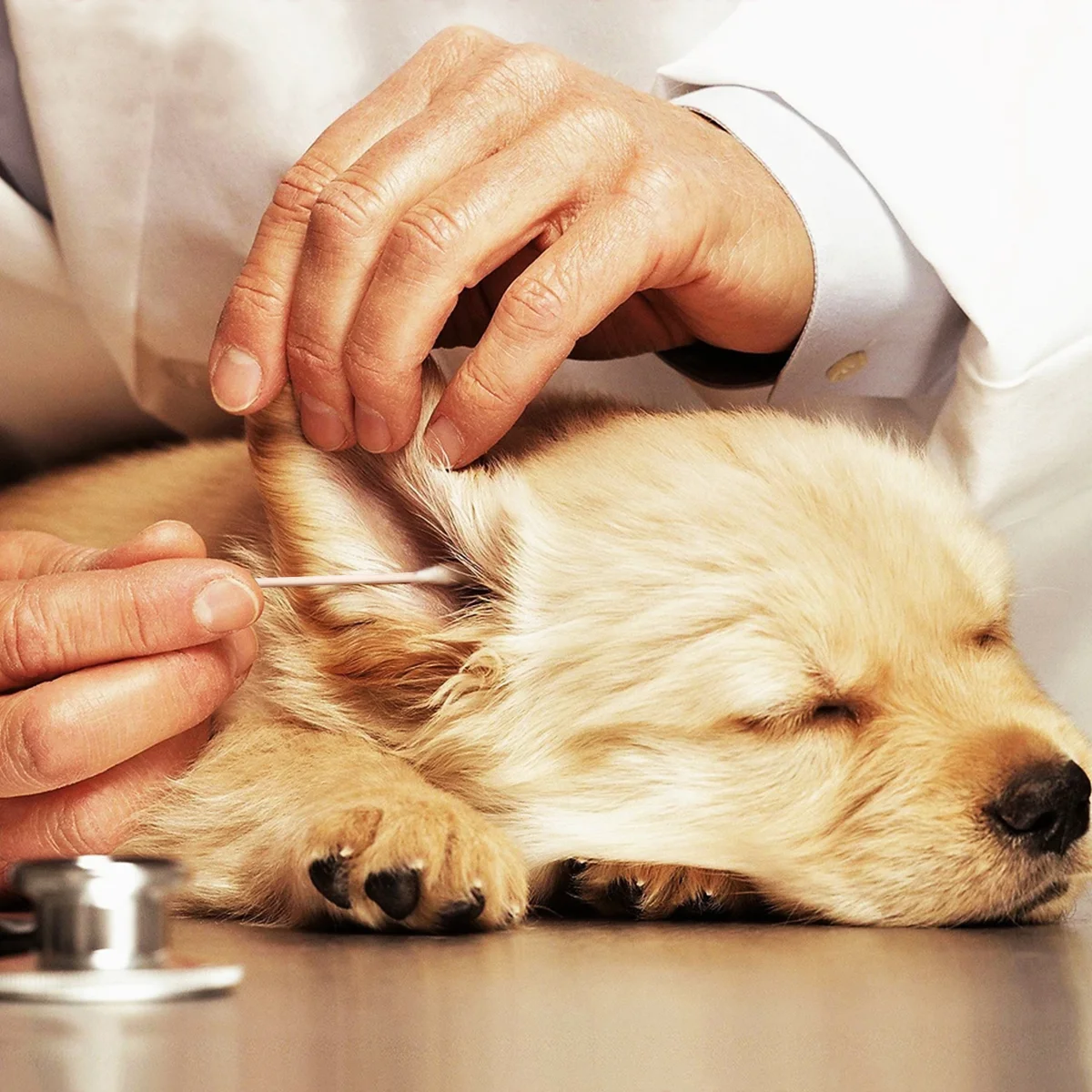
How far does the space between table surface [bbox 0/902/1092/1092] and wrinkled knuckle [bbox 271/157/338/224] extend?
64 centimetres

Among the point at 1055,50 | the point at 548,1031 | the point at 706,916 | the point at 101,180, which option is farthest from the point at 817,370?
the point at 548,1031

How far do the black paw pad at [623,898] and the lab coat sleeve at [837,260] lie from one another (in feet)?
2.32

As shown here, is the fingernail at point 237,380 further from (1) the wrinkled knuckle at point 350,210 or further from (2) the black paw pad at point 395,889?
(2) the black paw pad at point 395,889

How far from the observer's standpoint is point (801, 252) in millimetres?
1541

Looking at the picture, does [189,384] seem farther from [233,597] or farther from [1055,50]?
[1055,50]

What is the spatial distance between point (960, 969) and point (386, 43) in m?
1.34

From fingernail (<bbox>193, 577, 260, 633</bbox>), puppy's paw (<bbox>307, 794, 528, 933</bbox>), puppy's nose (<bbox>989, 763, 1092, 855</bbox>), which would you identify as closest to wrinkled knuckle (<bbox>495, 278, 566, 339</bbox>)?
fingernail (<bbox>193, 577, 260, 633</bbox>)

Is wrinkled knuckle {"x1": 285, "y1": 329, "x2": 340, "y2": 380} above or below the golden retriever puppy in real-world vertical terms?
above

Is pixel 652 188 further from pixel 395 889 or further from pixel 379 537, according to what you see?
pixel 395 889

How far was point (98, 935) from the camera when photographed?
641 mm

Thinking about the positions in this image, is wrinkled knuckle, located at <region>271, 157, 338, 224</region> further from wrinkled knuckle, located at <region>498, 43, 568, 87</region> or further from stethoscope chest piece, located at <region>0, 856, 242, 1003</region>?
stethoscope chest piece, located at <region>0, 856, 242, 1003</region>

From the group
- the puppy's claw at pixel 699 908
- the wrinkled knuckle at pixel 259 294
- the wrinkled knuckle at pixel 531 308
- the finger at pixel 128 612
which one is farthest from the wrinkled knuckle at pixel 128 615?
the puppy's claw at pixel 699 908

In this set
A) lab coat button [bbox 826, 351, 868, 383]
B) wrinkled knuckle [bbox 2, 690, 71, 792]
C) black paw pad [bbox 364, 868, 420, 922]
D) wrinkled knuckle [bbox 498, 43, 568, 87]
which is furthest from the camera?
lab coat button [bbox 826, 351, 868, 383]

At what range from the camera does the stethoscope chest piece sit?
0.63 meters
